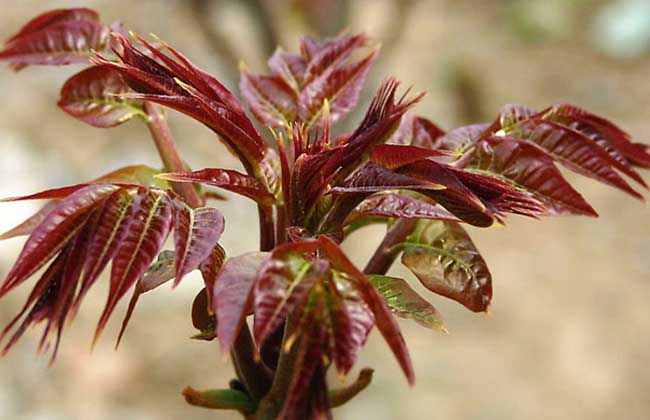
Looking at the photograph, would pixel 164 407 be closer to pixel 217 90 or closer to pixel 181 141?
pixel 181 141

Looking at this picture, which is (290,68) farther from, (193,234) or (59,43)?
(193,234)

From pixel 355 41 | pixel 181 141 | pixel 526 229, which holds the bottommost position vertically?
pixel 526 229

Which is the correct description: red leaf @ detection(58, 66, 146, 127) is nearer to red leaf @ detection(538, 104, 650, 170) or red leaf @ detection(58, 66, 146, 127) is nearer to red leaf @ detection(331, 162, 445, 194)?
red leaf @ detection(331, 162, 445, 194)

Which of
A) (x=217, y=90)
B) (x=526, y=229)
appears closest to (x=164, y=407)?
(x=526, y=229)

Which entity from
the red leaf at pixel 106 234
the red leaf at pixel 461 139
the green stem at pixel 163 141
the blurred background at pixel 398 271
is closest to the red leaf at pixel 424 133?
the red leaf at pixel 461 139

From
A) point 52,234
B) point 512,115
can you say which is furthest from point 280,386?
point 512,115

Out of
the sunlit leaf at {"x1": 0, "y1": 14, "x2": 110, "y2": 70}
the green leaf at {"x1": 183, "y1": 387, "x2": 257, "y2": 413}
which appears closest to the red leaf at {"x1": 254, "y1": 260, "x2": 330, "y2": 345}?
the green leaf at {"x1": 183, "y1": 387, "x2": 257, "y2": 413}
